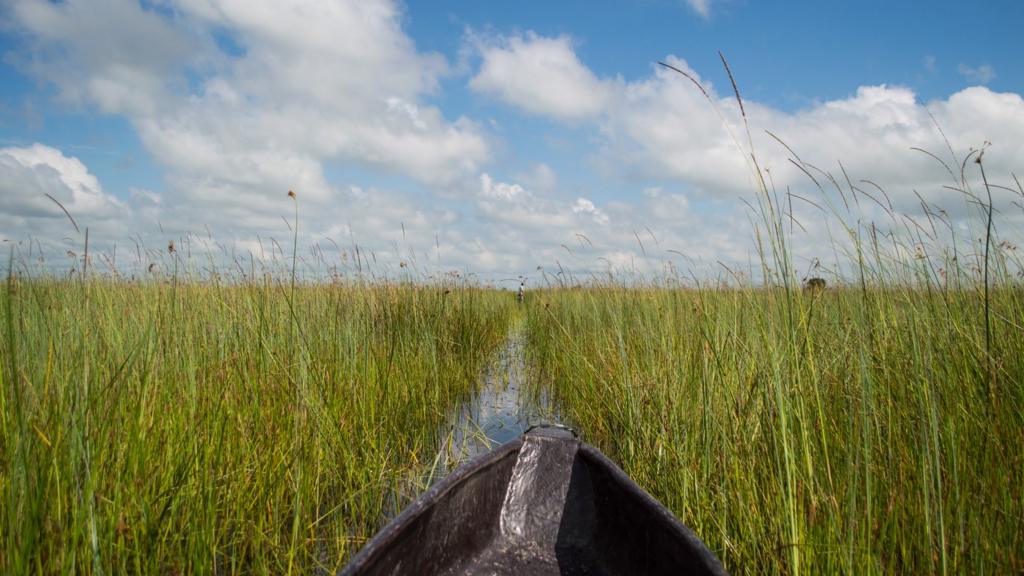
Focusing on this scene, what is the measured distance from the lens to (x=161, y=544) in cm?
199

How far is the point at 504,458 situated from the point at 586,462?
41 cm

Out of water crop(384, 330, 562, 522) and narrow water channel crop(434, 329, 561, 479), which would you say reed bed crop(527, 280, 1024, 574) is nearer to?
water crop(384, 330, 562, 522)

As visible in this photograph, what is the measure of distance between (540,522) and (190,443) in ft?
5.31

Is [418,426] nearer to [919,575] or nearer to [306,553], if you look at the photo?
[306,553]

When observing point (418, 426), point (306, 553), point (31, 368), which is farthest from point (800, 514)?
point (31, 368)

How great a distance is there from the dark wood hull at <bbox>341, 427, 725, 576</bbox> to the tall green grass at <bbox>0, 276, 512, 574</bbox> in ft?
2.09

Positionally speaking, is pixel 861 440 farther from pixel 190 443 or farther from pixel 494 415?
pixel 494 415

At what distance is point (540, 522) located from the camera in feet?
8.22

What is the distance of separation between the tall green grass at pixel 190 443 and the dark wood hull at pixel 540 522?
0.64 meters

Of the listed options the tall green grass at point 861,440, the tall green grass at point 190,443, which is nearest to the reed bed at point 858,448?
the tall green grass at point 861,440

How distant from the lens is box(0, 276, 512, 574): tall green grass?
1671 mm

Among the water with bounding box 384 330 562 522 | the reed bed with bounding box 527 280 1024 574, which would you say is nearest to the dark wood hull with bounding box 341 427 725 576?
the reed bed with bounding box 527 280 1024 574

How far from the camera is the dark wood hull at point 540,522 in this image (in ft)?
6.18

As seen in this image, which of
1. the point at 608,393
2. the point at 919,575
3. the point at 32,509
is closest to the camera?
the point at 32,509
